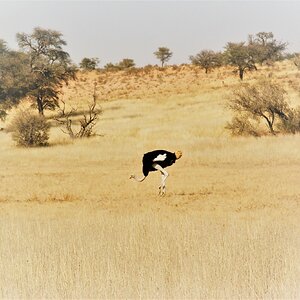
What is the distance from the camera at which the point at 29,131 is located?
26891mm

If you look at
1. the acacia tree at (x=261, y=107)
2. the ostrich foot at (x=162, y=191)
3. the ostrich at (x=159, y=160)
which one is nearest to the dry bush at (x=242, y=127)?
the acacia tree at (x=261, y=107)

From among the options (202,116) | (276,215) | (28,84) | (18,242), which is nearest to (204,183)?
(276,215)

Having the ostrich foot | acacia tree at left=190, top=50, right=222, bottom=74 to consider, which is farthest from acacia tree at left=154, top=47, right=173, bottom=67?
the ostrich foot

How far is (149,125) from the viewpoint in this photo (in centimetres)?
2927

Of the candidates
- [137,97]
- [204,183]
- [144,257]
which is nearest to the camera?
[144,257]

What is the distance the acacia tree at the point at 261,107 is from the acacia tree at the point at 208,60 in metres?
24.0

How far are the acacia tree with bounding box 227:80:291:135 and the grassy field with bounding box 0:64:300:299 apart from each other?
132 centimetres

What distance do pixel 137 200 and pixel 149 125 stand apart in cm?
1498

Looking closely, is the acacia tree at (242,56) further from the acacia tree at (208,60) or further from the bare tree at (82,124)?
the bare tree at (82,124)

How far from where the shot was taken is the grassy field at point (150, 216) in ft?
24.6

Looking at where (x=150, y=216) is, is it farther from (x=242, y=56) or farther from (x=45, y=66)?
(x=242, y=56)

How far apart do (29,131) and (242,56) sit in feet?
101

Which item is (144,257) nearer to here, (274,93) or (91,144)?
(91,144)

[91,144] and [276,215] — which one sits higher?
[91,144]
